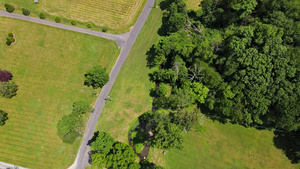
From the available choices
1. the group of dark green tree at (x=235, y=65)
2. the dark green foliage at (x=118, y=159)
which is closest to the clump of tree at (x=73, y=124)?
the dark green foliage at (x=118, y=159)

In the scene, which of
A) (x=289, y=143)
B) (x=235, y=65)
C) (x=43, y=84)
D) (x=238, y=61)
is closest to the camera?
(x=238, y=61)

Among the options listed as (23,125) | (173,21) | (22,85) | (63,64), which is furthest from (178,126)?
(22,85)

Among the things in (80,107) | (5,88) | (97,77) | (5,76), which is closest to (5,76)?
(5,76)

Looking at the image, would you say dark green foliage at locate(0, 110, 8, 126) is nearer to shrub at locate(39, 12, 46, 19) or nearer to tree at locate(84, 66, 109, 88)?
tree at locate(84, 66, 109, 88)

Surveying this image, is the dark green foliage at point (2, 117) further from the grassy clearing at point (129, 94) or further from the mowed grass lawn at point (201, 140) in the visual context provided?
the mowed grass lawn at point (201, 140)

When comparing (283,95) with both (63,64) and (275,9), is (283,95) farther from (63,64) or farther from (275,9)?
(63,64)

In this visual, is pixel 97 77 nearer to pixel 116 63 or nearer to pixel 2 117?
pixel 116 63

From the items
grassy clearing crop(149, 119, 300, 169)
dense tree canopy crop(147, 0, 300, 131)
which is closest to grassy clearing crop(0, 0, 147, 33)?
dense tree canopy crop(147, 0, 300, 131)
